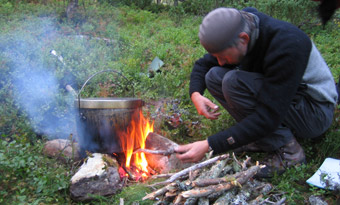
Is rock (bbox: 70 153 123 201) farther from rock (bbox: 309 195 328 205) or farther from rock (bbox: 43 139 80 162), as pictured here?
rock (bbox: 309 195 328 205)

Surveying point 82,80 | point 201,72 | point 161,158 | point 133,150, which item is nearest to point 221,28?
point 201,72

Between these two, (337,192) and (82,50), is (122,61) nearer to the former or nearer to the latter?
(82,50)

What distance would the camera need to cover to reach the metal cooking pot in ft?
10.8

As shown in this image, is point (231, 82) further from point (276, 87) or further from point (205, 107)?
point (276, 87)

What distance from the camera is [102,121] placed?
3322 millimetres

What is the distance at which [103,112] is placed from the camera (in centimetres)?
331

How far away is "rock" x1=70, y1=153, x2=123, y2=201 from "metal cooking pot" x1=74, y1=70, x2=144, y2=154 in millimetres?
281

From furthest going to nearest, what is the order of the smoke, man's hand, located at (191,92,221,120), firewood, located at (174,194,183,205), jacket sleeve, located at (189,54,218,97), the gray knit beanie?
the smoke → jacket sleeve, located at (189,54,218,97) → man's hand, located at (191,92,221,120) → firewood, located at (174,194,183,205) → the gray knit beanie

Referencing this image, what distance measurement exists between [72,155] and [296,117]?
2571 mm

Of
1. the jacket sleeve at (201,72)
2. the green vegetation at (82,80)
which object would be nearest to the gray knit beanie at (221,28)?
the jacket sleeve at (201,72)

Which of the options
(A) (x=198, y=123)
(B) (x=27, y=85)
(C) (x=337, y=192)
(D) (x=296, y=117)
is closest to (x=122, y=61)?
(B) (x=27, y=85)

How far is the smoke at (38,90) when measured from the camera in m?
4.57

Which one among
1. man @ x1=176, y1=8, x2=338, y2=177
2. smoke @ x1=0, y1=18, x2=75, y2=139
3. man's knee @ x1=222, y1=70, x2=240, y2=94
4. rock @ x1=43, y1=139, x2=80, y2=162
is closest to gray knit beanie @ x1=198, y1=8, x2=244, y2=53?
man @ x1=176, y1=8, x2=338, y2=177

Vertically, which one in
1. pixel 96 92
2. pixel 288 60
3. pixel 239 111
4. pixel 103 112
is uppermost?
pixel 288 60
